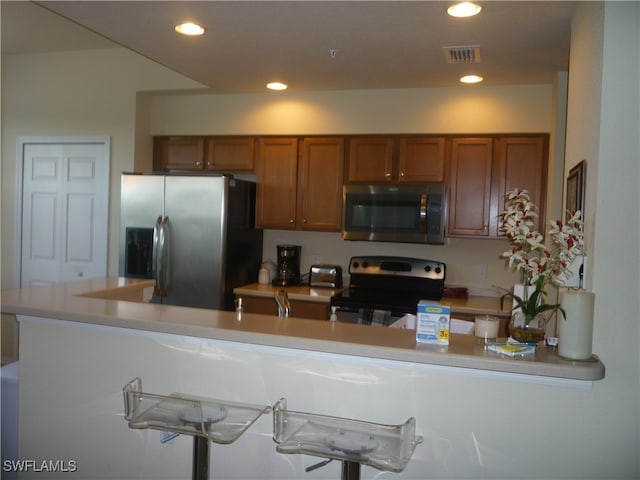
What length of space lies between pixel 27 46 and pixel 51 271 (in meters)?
1.90

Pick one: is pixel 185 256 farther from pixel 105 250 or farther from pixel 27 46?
pixel 27 46

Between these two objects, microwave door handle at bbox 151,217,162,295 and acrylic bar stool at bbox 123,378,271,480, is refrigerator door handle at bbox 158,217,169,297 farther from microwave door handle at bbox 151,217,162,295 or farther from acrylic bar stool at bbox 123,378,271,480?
acrylic bar stool at bbox 123,378,271,480

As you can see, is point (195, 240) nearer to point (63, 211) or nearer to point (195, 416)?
point (63, 211)

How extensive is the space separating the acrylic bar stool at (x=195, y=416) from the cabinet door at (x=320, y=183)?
270 centimetres

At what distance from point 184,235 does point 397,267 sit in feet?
5.48

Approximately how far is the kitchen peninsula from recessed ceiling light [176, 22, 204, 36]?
4.60 feet

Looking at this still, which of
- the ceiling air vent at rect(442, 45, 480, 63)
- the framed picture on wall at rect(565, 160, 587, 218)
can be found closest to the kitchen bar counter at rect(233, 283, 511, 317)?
the framed picture on wall at rect(565, 160, 587, 218)

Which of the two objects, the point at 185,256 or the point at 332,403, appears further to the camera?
the point at 185,256

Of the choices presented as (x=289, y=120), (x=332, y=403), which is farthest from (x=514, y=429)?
(x=289, y=120)

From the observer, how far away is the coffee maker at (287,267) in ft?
14.4

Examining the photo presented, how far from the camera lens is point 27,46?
4.42 m

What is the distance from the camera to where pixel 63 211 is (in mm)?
4711

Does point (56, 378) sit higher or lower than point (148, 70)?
lower
